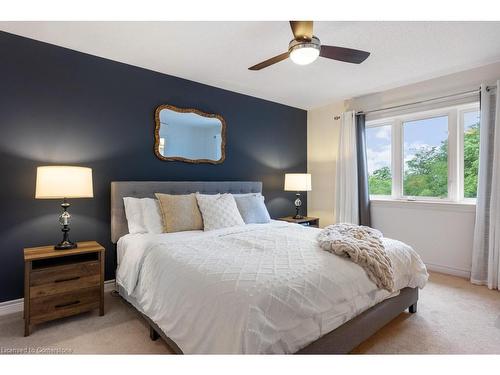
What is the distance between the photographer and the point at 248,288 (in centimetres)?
132

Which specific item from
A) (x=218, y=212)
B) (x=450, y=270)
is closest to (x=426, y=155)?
(x=450, y=270)

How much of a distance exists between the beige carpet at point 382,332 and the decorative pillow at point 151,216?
0.72m

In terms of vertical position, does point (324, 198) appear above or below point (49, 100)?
below

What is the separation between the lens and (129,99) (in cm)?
296

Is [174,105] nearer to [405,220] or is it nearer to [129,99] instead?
[129,99]

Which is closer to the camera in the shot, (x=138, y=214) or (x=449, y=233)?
(x=138, y=214)

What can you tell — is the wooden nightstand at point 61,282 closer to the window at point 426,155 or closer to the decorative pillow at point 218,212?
the decorative pillow at point 218,212

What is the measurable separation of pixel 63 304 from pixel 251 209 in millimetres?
1933

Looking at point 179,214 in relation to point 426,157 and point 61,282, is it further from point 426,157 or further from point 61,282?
point 426,157

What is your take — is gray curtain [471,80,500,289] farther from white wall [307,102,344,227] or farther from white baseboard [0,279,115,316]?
white baseboard [0,279,115,316]

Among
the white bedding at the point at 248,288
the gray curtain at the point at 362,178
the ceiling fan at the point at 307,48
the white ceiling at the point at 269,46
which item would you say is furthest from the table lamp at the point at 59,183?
the gray curtain at the point at 362,178

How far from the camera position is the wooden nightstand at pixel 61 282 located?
6.58ft

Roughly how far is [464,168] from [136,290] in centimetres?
379

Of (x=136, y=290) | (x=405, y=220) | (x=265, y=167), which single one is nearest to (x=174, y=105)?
(x=265, y=167)
